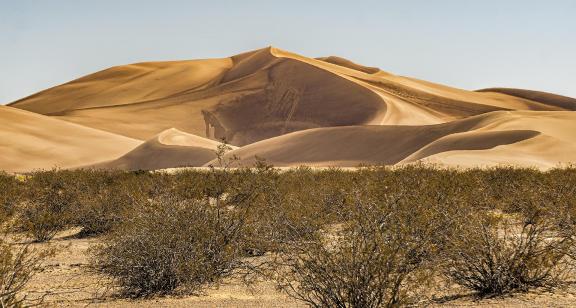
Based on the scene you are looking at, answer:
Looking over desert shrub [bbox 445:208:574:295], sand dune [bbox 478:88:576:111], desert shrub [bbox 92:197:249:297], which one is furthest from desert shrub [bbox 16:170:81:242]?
sand dune [bbox 478:88:576:111]

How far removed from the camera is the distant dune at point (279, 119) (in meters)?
63.5

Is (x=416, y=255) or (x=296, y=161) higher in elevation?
(x=416, y=255)

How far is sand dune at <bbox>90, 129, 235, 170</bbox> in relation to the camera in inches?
3009

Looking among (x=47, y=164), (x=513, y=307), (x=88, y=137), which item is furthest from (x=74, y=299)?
(x=88, y=137)

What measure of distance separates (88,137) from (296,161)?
40.0m

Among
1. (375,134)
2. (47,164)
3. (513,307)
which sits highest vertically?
(513,307)

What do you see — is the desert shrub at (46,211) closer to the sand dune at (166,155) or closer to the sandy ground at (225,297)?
the sandy ground at (225,297)

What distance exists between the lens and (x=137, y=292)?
10.3m

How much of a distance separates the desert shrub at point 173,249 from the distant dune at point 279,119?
35.4m

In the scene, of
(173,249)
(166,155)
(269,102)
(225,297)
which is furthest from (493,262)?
(269,102)

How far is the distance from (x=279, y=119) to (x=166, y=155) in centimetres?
4281

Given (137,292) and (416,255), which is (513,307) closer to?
(416,255)

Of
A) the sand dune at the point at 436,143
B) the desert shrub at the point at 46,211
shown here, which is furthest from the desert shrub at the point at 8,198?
the sand dune at the point at 436,143

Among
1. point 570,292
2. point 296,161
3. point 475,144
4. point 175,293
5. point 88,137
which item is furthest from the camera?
point 88,137
